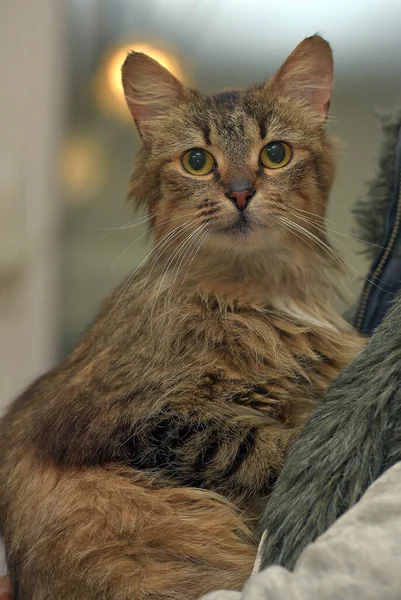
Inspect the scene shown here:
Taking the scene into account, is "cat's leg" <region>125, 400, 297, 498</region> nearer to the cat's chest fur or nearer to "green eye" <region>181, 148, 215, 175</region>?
the cat's chest fur

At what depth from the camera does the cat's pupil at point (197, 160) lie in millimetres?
1137

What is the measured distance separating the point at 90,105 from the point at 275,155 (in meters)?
0.88

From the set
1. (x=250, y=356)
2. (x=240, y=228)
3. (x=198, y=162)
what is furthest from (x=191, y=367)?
(x=198, y=162)

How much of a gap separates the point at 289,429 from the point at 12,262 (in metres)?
1.24

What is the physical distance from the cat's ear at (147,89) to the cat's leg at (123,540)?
664mm

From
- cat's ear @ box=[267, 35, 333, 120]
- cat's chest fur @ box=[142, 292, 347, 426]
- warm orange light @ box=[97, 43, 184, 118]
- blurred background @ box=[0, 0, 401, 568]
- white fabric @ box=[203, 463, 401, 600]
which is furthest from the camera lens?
warm orange light @ box=[97, 43, 184, 118]

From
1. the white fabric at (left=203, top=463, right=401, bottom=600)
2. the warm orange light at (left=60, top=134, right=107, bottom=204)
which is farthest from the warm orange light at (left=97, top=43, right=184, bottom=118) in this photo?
the white fabric at (left=203, top=463, right=401, bottom=600)

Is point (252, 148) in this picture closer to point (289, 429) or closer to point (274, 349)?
point (274, 349)

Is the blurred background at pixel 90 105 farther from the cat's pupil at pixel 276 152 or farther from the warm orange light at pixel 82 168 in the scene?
the cat's pupil at pixel 276 152

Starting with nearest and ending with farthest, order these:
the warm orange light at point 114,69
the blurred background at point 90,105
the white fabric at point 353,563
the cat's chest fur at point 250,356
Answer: the white fabric at point 353,563 < the cat's chest fur at point 250,356 < the blurred background at point 90,105 < the warm orange light at point 114,69

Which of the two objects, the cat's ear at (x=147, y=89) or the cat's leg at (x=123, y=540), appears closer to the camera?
the cat's leg at (x=123, y=540)

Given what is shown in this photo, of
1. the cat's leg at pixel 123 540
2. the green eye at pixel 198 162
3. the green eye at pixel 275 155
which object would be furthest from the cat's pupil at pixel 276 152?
the cat's leg at pixel 123 540

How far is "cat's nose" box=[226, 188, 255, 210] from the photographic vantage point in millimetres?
1056

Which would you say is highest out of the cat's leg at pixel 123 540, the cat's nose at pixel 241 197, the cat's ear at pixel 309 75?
the cat's ear at pixel 309 75
